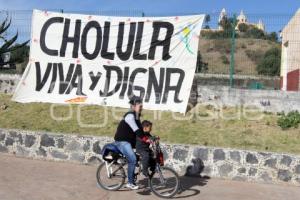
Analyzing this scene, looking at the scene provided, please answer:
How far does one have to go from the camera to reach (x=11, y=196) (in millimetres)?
8141

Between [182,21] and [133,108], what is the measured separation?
644 cm

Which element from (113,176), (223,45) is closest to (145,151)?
(113,176)

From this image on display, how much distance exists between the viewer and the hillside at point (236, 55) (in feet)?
46.4

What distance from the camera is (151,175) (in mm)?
8555

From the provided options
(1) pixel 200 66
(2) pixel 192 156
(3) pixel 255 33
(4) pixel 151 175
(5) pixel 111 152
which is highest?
(3) pixel 255 33

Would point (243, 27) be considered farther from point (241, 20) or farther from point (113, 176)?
point (113, 176)

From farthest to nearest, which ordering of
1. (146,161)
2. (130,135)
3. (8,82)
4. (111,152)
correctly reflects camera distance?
(8,82)
(111,152)
(130,135)
(146,161)

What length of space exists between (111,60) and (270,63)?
4838mm

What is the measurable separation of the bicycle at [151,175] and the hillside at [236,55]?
5886 mm

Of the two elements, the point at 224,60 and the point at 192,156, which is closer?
the point at 192,156

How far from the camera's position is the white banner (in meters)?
14.3

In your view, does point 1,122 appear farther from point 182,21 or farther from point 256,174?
point 256,174

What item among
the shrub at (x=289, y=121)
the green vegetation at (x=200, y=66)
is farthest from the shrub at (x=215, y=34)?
the shrub at (x=289, y=121)

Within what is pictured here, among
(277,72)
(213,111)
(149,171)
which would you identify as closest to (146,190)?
(149,171)
